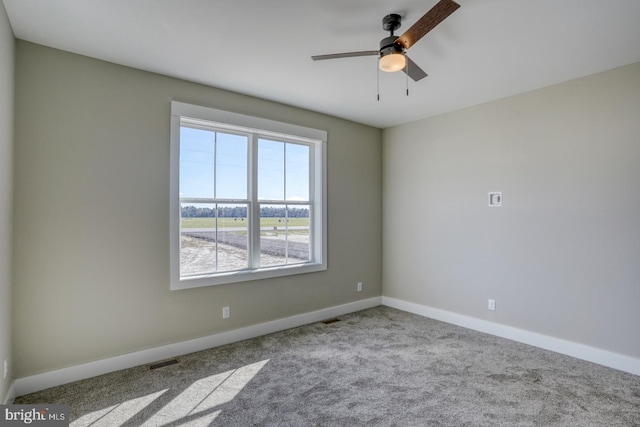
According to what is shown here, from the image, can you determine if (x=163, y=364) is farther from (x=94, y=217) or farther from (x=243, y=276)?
(x=94, y=217)

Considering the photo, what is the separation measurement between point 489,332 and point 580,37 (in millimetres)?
3026

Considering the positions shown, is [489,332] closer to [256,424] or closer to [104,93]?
[256,424]

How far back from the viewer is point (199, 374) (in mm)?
2844

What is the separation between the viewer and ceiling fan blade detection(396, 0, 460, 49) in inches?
67.1

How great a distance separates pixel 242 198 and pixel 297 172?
0.87 metres

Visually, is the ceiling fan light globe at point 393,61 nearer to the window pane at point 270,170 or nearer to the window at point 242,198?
the window at point 242,198

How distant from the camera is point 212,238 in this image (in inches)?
140

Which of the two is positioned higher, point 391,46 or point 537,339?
point 391,46

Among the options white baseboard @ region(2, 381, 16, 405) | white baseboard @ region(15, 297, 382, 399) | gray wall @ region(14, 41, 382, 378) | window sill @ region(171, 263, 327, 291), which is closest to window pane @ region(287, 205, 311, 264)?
window sill @ region(171, 263, 327, 291)

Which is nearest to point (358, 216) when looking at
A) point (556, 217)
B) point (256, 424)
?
point (556, 217)

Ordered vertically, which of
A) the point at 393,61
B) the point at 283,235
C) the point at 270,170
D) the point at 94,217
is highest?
the point at 393,61

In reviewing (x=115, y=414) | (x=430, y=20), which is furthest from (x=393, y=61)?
(x=115, y=414)

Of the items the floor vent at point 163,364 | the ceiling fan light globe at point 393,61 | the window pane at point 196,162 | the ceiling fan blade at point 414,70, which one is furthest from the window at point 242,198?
the ceiling fan light globe at point 393,61

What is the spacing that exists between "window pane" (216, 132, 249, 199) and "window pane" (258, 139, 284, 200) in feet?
0.63
